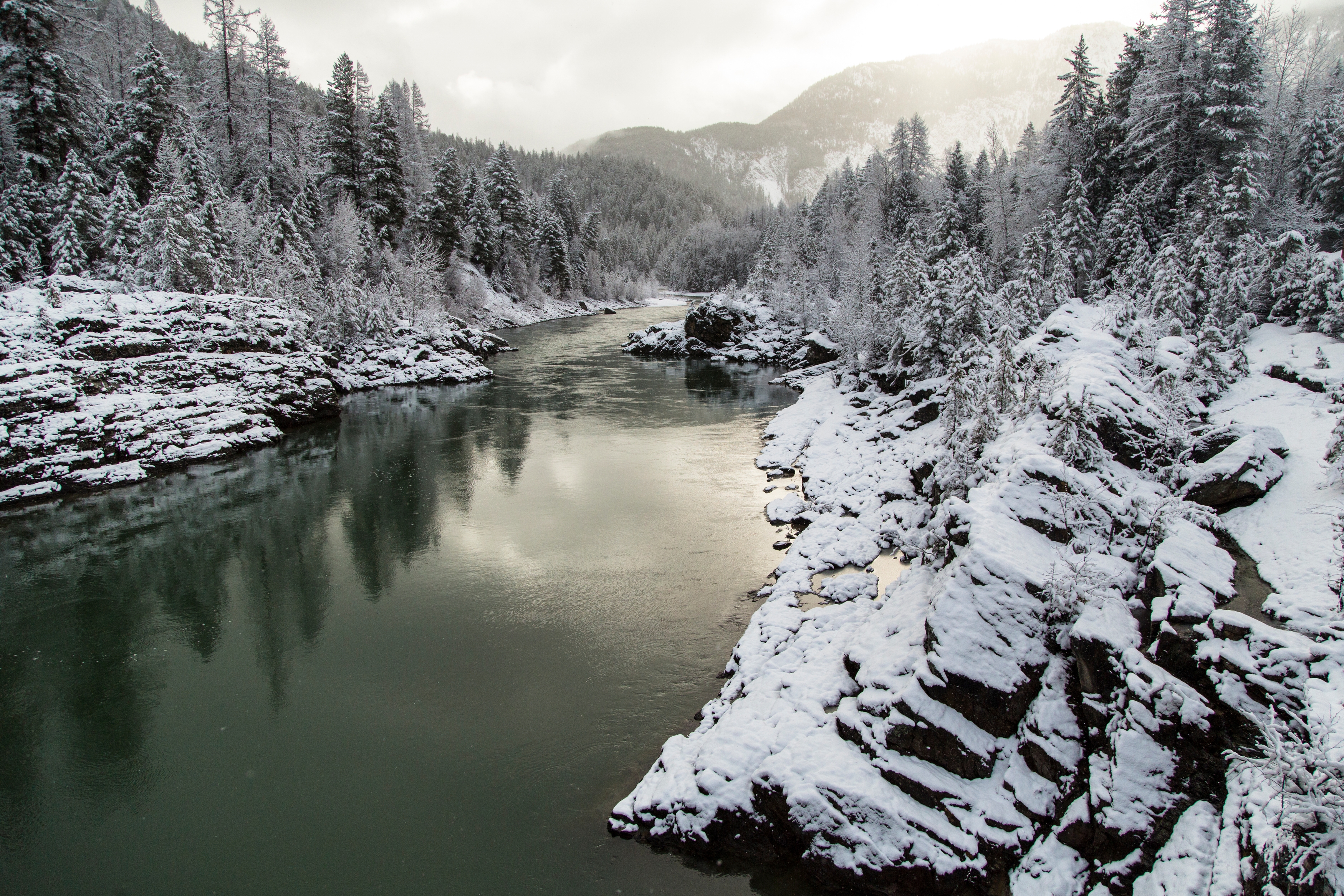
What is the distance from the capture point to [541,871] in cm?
803

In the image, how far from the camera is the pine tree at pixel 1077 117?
3450 cm

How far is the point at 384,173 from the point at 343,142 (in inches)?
162

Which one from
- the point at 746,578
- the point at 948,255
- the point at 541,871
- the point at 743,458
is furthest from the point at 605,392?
the point at 541,871

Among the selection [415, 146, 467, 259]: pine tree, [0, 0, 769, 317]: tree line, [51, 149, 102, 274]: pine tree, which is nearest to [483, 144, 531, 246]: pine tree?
[0, 0, 769, 317]: tree line

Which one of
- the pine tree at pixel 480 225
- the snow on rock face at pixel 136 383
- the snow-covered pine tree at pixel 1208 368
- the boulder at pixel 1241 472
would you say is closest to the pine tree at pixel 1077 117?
the snow-covered pine tree at pixel 1208 368

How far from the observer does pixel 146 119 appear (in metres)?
38.6

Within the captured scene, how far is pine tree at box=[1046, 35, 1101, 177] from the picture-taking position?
113 feet

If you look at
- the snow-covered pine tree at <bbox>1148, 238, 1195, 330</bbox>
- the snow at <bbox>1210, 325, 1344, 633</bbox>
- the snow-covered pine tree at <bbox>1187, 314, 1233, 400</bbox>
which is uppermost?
the snow-covered pine tree at <bbox>1148, 238, 1195, 330</bbox>

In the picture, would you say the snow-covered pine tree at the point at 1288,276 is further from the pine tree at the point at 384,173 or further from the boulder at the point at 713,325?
the pine tree at the point at 384,173

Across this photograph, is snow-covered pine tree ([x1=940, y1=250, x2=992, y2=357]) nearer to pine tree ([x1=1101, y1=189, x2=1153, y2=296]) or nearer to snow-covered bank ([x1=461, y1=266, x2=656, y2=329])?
pine tree ([x1=1101, y1=189, x2=1153, y2=296])

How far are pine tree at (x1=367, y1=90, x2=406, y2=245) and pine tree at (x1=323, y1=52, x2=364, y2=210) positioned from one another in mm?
1084

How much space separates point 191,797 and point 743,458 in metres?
20.8

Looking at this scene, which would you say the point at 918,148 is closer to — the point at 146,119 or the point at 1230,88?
the point at 1230,88

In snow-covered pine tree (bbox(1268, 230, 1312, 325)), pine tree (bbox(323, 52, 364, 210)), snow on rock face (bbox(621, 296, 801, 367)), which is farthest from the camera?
snow on rock face (bbox(621, 296, 801, 367))
